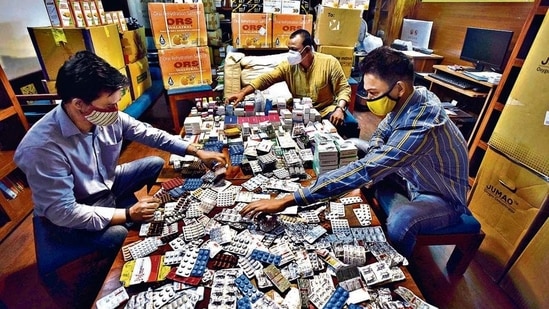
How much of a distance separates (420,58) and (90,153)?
13.3 ft

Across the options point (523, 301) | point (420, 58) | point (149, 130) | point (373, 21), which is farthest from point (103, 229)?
point (373, 21)

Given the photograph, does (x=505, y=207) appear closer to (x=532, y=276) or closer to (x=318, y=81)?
(x=532, y=276)

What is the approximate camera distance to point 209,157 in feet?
5.25

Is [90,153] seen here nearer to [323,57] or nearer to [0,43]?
[323,57]

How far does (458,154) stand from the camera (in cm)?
134

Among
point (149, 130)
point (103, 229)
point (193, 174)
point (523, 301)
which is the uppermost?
point (149, 130)

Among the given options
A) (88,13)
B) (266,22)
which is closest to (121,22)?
(88,13)

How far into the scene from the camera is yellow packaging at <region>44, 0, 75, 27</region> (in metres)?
2.49

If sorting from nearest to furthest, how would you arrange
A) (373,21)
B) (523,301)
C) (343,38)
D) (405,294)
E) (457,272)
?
1. (405,294)
2. (523,301)
3. (457,272)
4. (343,38)
5. (373,21)

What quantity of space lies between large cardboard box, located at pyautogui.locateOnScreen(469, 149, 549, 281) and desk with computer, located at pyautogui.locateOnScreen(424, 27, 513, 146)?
39.1 inches

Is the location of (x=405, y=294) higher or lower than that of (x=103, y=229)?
higher

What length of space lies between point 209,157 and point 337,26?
2391mm

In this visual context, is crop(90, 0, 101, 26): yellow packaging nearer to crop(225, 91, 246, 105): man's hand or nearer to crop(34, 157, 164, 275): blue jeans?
crop(225, 91, 246, 105): man's hand

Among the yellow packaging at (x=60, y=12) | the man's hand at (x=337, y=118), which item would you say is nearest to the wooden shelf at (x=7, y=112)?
the yellow packaging at (x=60, y=12)
